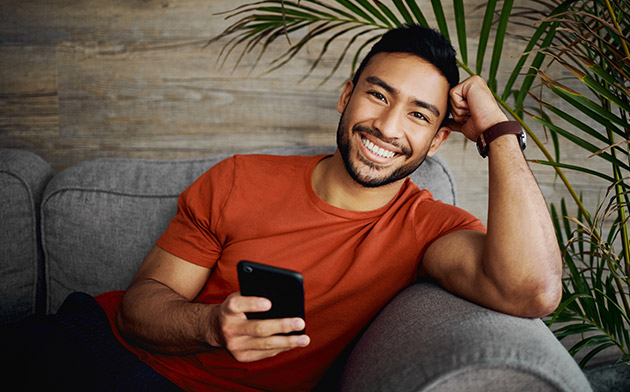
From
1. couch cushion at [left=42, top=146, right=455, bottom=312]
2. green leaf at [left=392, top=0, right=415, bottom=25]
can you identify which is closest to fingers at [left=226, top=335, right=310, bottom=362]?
couch cushion at [left=42, top=146, right=455, bottom=312]

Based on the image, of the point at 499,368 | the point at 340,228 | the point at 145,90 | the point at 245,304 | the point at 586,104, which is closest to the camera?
the point at 499,368

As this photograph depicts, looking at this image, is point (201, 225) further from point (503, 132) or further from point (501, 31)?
point (501, 31)

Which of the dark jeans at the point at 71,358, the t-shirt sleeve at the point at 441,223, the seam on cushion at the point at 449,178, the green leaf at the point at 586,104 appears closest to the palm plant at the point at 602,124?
the green leaf at the point at 586,104

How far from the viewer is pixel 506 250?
2.70ft

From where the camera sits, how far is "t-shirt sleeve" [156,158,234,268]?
1063mm

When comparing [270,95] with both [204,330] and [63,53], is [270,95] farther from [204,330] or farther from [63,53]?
[204,330]

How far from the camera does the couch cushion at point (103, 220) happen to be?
4.00 ft

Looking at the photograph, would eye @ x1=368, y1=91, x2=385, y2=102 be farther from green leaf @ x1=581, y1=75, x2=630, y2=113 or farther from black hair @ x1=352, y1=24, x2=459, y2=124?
green leaf @ x1=581, y1=75, x2=630, y2=113

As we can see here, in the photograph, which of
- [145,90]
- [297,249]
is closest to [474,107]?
[297,249]

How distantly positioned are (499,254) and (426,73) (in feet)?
1.61

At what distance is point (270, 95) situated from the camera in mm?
1657

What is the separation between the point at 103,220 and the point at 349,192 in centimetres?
74

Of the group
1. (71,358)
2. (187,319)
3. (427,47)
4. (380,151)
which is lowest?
(71,358)

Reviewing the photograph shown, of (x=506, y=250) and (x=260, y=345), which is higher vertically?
(x=506, y=250)
